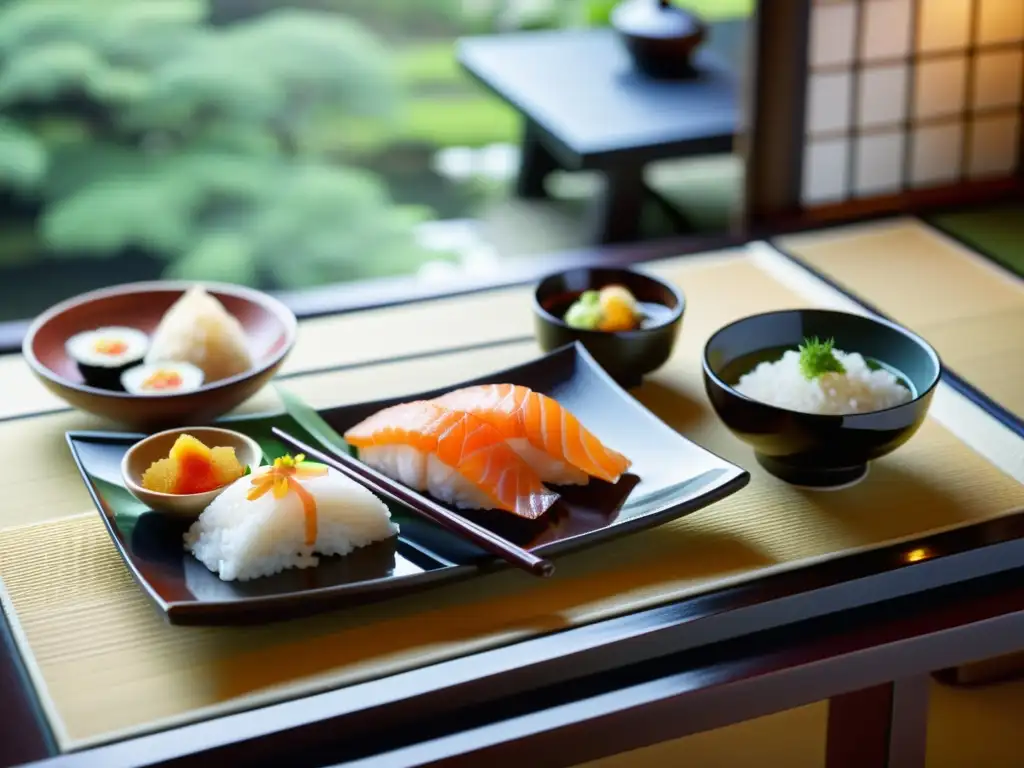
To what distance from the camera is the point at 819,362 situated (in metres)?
1.57

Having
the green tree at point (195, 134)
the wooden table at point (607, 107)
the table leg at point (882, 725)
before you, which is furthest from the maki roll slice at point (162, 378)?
the green tree at point (195, 134)

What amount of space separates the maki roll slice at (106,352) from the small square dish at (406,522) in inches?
8.8

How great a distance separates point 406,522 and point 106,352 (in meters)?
0.64

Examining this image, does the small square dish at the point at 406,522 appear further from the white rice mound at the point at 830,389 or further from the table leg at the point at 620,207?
the table leg at the point at 620,207

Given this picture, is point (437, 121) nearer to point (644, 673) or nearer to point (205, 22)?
point (205, 22)

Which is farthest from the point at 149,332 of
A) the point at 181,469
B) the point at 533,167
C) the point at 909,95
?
the point at 533,167

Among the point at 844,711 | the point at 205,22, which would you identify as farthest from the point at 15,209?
the point at 844,711

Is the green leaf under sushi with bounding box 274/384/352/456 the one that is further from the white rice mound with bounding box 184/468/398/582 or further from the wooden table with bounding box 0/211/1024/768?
the wooden table with bounding box 0/211/1024/768

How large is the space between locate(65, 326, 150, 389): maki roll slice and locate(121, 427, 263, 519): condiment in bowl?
0.29 metres

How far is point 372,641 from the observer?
1.31 m

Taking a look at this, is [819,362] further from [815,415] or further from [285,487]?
[285,487]

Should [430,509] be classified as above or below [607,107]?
above

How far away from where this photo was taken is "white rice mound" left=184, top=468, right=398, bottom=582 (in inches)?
52.4

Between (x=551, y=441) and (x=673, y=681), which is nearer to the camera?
(x=673, y=681)
